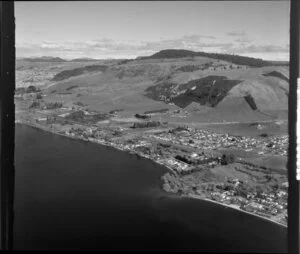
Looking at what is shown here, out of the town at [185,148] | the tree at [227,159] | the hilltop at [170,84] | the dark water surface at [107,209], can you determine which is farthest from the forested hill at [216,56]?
the dark water surface at [107,209]

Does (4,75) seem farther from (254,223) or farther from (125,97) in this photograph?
(254,223)

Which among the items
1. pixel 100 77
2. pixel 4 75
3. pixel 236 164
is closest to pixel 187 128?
pixel 236 164

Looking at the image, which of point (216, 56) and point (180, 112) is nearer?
point (216, 56)

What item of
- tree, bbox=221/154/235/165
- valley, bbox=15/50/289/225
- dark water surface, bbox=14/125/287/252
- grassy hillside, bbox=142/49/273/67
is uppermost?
grassy hillside, bbox=142/49/273/67

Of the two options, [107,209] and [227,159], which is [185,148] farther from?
[107,209]

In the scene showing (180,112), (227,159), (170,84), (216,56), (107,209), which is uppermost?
(216,56)

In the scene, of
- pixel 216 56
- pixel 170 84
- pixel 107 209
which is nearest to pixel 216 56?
pixel 216 56

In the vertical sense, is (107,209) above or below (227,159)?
below

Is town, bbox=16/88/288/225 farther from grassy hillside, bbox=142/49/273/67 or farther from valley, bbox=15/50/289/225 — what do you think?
grassy hillside, bbox=142/49/273/67

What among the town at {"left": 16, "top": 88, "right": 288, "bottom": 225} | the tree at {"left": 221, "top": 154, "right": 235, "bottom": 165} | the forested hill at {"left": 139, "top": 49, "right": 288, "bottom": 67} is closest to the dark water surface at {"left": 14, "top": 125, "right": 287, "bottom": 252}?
the town at {"left": 16, "top": 88, "right": 288, "bottom": 225}

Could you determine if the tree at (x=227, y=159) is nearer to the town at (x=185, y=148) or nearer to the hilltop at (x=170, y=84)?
the town at (x=185, y=148)
